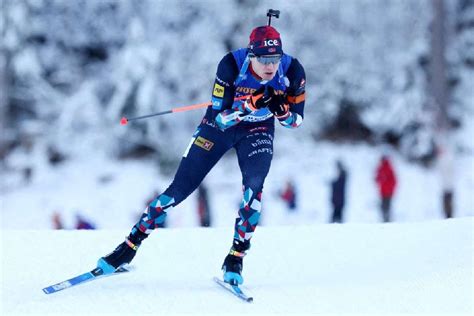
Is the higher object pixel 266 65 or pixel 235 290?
pixel 266 65

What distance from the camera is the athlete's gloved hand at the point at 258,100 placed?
456 centimetres

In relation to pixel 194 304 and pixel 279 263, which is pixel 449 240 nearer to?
pixel 279 263

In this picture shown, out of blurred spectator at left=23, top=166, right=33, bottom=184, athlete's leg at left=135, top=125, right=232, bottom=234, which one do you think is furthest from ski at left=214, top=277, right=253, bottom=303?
blurred spectator at left=23, top=166, right=33, bottom=184

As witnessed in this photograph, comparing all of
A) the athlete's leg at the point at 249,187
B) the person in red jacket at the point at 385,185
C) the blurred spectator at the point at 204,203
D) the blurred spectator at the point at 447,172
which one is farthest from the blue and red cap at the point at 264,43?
the blurred spectator at the point at 447,172

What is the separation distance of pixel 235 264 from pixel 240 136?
922 mm

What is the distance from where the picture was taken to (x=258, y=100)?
15.0ft

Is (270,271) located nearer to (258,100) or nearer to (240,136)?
(240,136)

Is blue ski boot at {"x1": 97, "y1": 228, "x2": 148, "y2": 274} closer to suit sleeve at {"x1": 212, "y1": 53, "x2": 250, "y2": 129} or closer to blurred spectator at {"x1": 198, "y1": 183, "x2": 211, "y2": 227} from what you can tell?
suit sleeve at {"x1": 212, "y1": 53, "x2": 250, "y2": 129}

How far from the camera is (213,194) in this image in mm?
18844

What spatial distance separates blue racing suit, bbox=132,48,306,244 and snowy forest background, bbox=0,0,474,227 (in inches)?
569

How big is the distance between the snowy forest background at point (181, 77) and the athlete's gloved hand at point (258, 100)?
1479cm

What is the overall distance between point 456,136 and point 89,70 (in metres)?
11.4

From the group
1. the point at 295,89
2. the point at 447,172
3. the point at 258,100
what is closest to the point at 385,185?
the point at 447,172

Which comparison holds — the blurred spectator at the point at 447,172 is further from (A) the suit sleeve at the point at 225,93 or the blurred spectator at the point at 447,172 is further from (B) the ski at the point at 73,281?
(B) the ski at the point at 73,281
